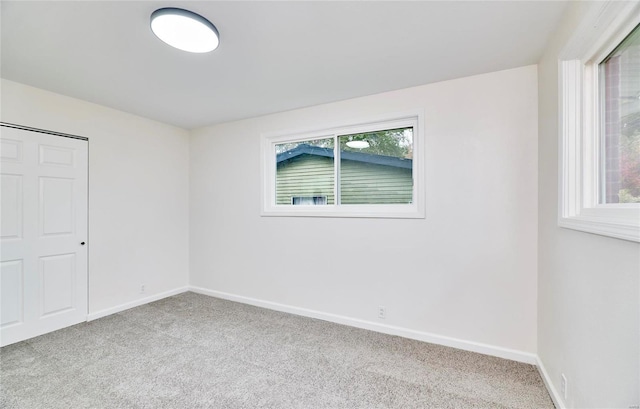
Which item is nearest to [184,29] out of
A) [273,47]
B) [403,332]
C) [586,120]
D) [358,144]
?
[273,47]

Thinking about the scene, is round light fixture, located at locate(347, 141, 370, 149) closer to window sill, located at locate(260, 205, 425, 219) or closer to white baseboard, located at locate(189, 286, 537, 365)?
window sill, located at locate(260, 205, 425, 219)

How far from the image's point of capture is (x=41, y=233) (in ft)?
9.30

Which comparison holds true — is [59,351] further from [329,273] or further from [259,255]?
[329,273]

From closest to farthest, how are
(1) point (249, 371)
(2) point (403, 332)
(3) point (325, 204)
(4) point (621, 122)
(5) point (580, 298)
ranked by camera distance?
(4) point (621, 122), (5) point (580, 298), (1) point (249, 371), (2) point (403, 332), (3) point (325, 204)

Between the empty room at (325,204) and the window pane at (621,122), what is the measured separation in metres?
0.01

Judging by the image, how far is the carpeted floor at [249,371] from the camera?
1868mm

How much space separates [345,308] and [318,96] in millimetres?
2320

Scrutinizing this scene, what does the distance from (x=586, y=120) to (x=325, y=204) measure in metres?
2.33

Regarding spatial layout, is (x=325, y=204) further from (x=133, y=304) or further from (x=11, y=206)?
(x=11, y=206)

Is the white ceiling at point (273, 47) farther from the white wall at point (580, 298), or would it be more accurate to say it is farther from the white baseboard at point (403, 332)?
the white baseboard at point (403, 332)

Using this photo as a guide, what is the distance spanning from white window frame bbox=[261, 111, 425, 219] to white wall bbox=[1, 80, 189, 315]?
4.93ft

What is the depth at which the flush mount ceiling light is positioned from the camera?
5.43ft

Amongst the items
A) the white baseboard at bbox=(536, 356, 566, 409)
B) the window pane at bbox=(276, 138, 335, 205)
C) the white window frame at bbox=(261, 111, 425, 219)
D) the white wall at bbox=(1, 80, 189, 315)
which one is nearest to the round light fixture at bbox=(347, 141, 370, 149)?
the white window frame at bbox=(261, 111, 425, 219)

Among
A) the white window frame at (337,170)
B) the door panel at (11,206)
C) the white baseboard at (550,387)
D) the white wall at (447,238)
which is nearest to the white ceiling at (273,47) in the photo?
the white wall at (447,238)
